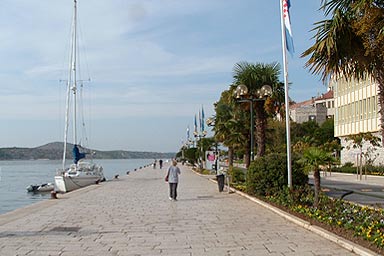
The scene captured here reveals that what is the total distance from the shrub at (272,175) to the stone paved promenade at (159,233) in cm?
136

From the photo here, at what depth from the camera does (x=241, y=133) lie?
36250 mm

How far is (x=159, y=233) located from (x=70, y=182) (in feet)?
112

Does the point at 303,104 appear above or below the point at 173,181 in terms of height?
above

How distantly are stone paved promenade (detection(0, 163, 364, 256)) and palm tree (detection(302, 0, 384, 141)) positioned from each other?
10.6ft

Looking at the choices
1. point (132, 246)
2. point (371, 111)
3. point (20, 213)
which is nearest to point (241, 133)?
point (371, 111)

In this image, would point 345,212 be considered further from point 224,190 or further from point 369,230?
point 224,190

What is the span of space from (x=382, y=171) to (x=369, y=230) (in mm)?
34142

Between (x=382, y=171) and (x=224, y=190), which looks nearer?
(x=224, y=190)

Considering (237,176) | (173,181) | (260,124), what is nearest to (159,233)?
(173,181)

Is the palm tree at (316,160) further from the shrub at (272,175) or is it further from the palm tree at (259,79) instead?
the palm tree at (259,79)

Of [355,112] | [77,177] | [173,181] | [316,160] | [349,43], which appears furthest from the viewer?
[355,112]

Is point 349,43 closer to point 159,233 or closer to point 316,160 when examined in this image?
point 316,160

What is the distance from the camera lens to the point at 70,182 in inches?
1740

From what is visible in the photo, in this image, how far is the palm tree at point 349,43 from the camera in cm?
952
